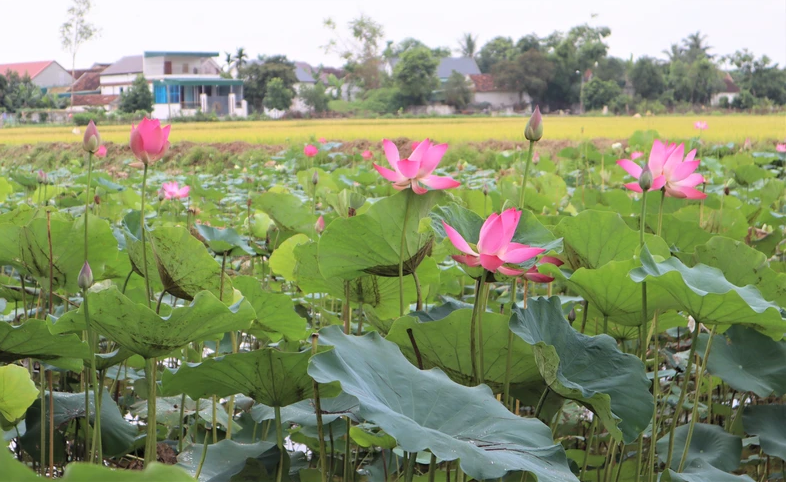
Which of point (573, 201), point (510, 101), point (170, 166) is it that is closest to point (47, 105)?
point (510, 101)

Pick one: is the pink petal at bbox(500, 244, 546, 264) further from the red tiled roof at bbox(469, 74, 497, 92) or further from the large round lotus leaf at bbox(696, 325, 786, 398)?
the red tiled roof at bbox(469, 74, 497, 92)

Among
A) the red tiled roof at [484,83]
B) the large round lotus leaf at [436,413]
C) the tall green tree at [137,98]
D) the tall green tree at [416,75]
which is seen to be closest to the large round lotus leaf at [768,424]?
the large round lotus leaf at [436,413]

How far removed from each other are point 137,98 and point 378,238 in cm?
2808

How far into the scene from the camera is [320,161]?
24.8 ft

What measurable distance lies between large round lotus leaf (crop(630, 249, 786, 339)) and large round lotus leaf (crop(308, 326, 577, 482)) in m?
0.21

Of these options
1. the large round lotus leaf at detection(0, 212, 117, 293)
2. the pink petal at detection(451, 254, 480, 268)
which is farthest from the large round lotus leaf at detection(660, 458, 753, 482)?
the large round lotus leaf at detection(0, 212, 117, 293)

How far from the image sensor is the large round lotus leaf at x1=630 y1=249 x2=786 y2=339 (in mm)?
736

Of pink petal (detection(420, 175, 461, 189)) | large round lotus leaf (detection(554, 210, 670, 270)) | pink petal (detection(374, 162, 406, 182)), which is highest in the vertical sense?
pink petal (detection(374, 162, 406, 182))

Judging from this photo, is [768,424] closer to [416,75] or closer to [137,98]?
[137,98]

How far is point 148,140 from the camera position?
883mm

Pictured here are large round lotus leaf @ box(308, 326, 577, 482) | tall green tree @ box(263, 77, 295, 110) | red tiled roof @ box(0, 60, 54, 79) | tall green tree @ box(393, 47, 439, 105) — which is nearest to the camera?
large round lotus leaf @ box(308, 326, 577, 482)

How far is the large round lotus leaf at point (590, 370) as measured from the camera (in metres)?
0.72

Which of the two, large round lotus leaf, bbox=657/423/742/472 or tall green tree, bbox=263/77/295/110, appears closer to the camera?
large round lotus leaf, bbox=657/423/742/472

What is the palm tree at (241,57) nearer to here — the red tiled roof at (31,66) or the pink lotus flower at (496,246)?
the red tiled roof at (31,66)
